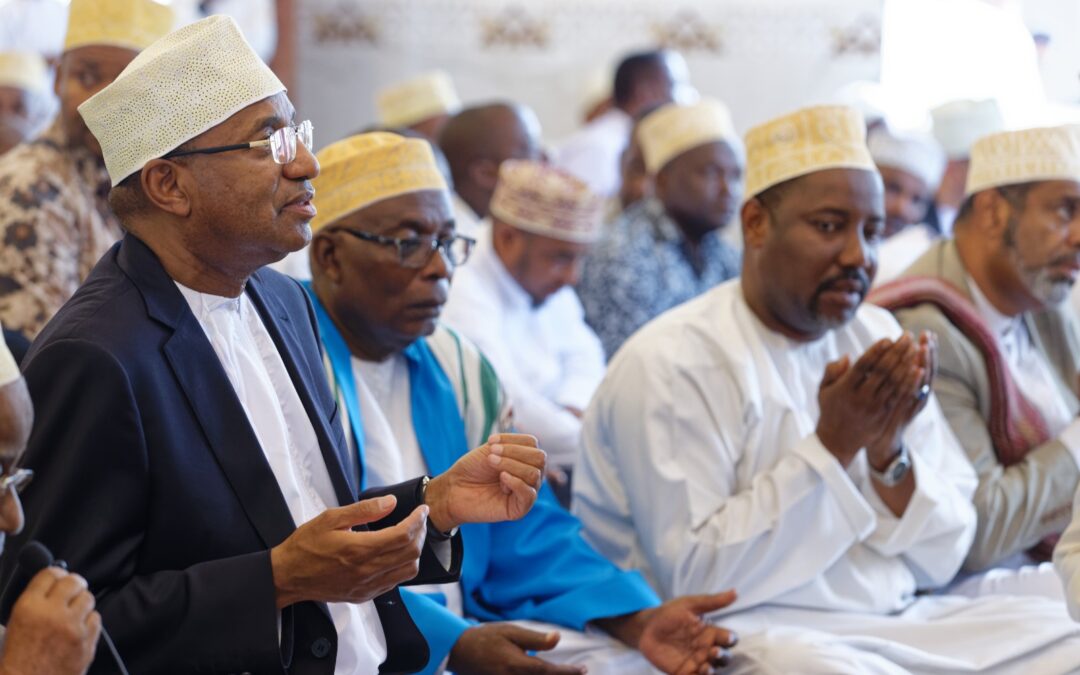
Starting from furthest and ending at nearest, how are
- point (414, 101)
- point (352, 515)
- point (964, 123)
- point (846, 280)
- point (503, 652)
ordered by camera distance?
point (414, 101) → point (964, 123) → point (846, 280) → point (503, 652) → point (352, 515)

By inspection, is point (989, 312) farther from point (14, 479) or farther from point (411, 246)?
point (14, 479)

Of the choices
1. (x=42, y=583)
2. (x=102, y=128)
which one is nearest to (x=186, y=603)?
(x=42, y=583)

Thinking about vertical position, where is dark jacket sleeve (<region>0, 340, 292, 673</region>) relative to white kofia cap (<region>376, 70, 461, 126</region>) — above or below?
below

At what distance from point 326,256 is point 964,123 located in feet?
16.0

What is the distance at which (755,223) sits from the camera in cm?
379

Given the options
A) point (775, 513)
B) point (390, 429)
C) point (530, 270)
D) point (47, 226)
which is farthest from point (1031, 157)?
point (47, 226)

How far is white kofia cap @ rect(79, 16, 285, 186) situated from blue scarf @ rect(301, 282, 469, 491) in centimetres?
97

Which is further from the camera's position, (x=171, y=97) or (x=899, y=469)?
(x=899, y=469)

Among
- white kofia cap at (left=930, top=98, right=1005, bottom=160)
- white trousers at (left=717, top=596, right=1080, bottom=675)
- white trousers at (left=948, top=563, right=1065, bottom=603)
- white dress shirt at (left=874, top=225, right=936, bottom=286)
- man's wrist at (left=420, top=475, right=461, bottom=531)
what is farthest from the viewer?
white kofia cap at (left=930, top=98, right=1005, bottom=160)

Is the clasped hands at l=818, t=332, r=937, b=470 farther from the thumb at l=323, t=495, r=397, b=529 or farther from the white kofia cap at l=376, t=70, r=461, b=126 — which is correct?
the white kofia cap at l=376, t=70, r=461, b=126

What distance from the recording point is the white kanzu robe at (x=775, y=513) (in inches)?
132

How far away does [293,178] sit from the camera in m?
2.48

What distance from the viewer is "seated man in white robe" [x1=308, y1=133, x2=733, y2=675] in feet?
11.0

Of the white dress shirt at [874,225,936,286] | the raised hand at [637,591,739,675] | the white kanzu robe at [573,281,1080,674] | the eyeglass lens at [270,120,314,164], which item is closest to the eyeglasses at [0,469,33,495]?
the eyeglass lens at [270,120,314,164]
